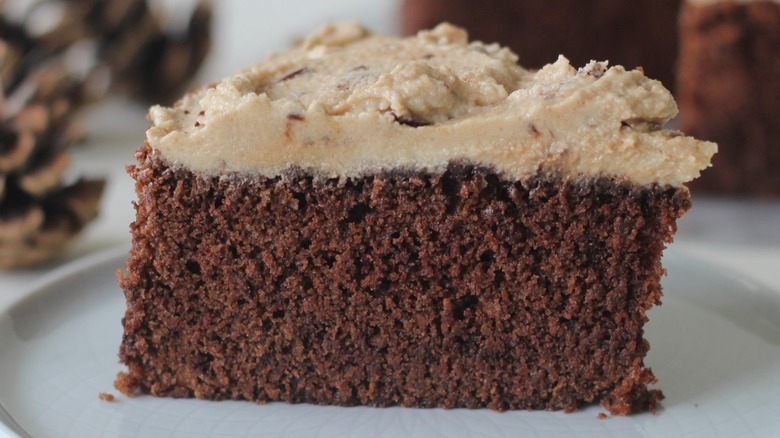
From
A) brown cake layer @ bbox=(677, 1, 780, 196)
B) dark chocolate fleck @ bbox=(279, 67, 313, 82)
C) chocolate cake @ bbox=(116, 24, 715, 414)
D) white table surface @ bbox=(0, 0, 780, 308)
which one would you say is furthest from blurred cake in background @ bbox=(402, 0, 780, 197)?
chocolate cake @ bbox=(116, 24, 715, 414)

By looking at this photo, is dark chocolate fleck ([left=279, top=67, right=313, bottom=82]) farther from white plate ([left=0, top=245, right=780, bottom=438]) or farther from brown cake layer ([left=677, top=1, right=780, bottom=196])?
brown cake layer ([left=677, top=1, right=780, bottom=196])

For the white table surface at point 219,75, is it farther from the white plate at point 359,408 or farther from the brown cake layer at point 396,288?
the brown cake layer at point 396,288

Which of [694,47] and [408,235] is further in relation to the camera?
[694,47]

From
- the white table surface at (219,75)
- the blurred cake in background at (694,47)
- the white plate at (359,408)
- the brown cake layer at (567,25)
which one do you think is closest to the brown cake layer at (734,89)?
the blurred cake in background at (694,47)

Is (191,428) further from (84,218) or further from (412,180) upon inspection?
(84,218)

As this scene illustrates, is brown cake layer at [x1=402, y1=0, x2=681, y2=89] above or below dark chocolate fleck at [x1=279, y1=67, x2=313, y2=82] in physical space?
below

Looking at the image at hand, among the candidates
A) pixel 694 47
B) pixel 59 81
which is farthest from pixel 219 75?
pixel 694 47

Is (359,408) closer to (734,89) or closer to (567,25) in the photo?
(734,89)
